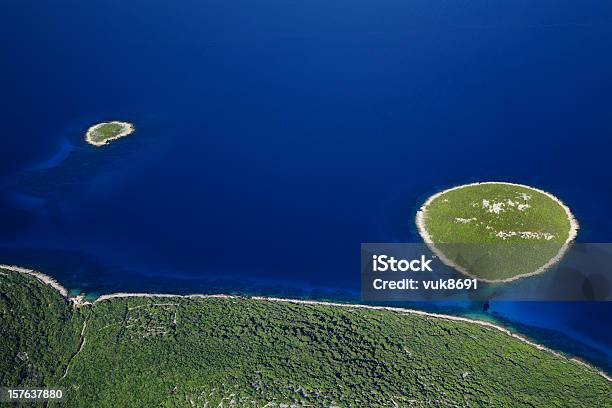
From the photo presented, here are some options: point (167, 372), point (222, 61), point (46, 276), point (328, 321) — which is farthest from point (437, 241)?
point (222, 61)

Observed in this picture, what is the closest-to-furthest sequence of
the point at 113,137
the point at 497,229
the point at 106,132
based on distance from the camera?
the point at 497,229, the point at 113,137, the point at 106,132

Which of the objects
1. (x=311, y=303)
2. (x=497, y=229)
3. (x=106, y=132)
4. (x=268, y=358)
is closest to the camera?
(x=268, y=358)

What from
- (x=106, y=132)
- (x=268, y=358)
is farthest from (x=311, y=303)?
(x=106, y=132)

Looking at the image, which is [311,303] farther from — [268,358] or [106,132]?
[106,132]

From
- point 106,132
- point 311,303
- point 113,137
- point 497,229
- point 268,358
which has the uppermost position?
point 106,132

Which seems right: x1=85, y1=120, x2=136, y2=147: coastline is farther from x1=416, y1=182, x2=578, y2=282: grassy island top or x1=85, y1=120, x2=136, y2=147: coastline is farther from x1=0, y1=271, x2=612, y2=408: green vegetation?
x1=416, y1=182, x2=578, y2=282: grassy island top

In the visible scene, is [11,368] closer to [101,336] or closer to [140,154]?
[101,336]

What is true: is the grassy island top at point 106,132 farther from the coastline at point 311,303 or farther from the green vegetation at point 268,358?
the green vegetation at point 268,358
